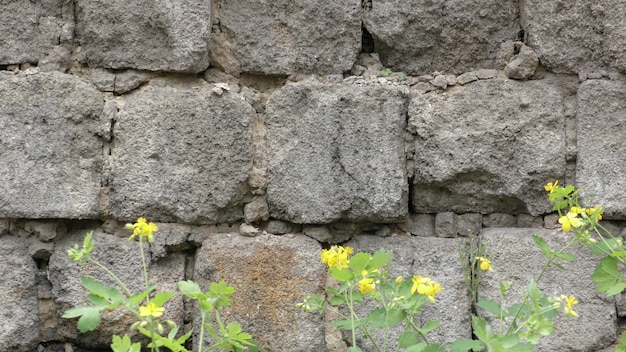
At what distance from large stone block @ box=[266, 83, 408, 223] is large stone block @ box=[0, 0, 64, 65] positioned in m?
0.79

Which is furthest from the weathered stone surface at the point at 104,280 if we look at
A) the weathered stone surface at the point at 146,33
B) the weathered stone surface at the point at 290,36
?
the weathered stone surface at the point at 290,36

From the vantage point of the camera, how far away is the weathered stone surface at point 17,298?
7.37 feet

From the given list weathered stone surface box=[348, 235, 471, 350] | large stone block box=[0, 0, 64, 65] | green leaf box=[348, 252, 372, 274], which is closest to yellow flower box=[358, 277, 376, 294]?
green leaf box=[348, 252, 372, 274]

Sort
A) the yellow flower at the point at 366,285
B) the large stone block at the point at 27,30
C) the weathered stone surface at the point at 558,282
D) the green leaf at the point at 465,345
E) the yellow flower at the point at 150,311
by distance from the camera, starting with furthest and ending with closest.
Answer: the large stone block at the point at 27,30, the weathered stone surface at the point at 558,282, the green leaf at the point at 465,345, the yellow flower at the point at 366,285, the yellow flower at the point at 150,311

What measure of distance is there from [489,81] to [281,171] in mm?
697

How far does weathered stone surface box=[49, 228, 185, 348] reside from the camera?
2.26 metres

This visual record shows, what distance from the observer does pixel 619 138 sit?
2236 millimetres

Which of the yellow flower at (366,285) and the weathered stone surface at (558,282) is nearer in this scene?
the yellow flower at (366,285)

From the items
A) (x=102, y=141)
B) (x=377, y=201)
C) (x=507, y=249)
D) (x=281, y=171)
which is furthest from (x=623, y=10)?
(x=102, y=141)

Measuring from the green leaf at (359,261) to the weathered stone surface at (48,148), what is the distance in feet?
2.89

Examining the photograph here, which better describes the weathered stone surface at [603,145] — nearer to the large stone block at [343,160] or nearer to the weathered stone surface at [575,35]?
the weathered stone surface at [575,35]

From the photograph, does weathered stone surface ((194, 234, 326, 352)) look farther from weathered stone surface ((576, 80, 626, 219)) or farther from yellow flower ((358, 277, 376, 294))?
weathered stone surface ((576, 80, 626, 219))

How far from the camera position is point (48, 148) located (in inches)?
88.8

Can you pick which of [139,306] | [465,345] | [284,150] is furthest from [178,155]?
[465,345]
